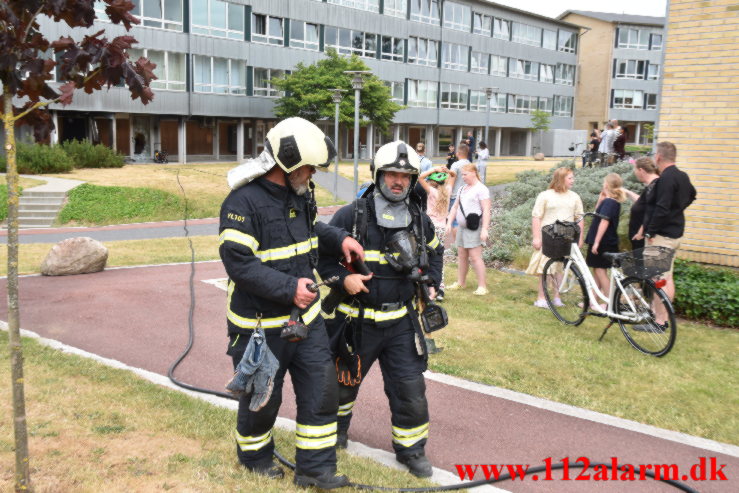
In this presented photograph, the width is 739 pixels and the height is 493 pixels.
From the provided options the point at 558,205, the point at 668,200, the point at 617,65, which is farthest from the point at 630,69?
the point at 668,200

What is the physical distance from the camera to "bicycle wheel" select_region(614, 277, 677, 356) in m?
6.74

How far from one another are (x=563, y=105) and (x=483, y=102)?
1407 cm

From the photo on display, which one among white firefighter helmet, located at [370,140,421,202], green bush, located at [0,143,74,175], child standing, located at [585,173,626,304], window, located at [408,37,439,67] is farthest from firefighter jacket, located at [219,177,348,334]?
window, located at [408,37,439,67]

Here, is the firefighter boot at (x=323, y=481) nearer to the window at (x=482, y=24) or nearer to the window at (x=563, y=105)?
the window at (x=482, y=24)

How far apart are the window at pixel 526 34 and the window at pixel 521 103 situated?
197 inches

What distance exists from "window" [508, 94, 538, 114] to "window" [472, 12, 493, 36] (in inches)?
265

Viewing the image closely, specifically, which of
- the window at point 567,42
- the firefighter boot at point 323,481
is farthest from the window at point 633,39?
the firefighter boot at point 323,481

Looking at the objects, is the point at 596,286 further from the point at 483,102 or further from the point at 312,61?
the point at 483,102

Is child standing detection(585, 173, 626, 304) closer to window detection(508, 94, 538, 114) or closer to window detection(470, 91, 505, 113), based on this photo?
window detection(470, 91, 505, 113)

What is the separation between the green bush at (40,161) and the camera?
26.1 m

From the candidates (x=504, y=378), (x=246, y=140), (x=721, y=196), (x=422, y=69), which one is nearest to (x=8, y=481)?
(x=504, y=378)

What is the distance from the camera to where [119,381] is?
561 cm

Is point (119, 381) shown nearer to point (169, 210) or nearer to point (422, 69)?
point (169, 210)

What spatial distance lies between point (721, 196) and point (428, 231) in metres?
6.83
